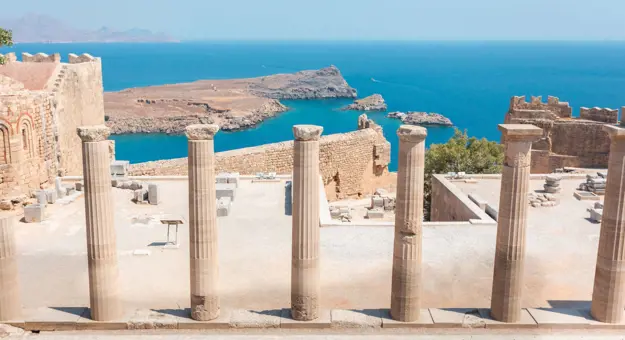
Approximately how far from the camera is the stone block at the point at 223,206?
16.6 m

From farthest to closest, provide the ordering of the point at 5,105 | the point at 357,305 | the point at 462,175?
the point at 462,175
the point at 5,105
the point at 357,305

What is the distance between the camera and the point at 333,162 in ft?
87.7

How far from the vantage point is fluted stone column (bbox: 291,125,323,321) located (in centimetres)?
922

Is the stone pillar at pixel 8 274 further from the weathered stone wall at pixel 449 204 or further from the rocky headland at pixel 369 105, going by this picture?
the rocky headland at pixel 369 105

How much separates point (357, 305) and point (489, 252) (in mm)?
4378

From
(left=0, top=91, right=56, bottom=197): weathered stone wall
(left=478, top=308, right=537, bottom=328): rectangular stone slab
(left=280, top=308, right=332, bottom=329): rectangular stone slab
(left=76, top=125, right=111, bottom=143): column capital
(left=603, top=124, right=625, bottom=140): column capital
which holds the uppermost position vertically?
(left=603, top=124, right=625, bottom=140): column capital

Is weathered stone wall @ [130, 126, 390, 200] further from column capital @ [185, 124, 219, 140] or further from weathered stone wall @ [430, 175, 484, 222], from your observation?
column capital @ [185, 124, 219, 140]

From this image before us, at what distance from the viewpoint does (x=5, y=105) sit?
17594mm

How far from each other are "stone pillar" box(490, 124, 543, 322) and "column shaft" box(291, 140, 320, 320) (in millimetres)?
2952

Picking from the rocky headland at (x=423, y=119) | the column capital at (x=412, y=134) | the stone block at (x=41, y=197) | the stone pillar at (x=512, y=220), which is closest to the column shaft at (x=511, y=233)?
the stone pillar at (x=512, y=220)

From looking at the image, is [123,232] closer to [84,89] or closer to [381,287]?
[381,287]

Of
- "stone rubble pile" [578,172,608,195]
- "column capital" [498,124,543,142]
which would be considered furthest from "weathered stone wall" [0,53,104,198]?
"stone rubble pile" [578,172,608,195]

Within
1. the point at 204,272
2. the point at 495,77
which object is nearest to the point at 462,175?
the point at 204,272

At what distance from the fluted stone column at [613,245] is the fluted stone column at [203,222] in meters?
6.25
